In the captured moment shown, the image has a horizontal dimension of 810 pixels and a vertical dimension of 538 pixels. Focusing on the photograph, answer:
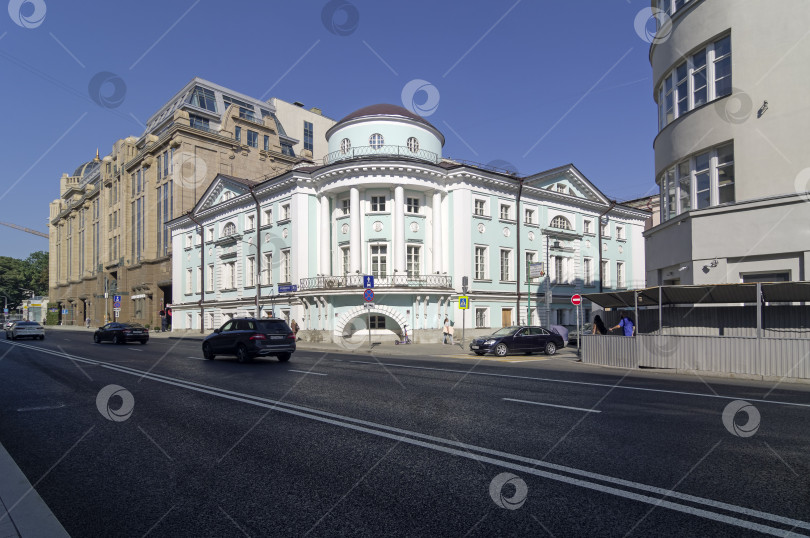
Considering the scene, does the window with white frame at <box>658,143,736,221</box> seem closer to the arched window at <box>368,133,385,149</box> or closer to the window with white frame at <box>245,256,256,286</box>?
the arched window at <box>368,133,385,149</box>

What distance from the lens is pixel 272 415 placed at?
26.9 ft

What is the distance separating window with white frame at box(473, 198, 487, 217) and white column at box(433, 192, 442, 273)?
94.0 inches

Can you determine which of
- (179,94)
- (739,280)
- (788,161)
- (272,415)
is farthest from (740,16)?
(179,94)

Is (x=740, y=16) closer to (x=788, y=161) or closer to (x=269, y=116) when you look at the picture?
(x=788, y=161)

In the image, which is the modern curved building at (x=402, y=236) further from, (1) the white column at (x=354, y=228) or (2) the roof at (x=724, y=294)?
(2) the roof at (x=724, y=294)

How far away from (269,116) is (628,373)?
6044 cm

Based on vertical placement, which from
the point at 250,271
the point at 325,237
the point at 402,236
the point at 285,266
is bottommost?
the point at 250,271

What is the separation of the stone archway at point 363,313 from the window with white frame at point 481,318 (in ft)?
18.8

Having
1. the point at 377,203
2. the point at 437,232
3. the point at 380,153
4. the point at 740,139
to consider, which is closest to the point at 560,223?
the point at 437,232

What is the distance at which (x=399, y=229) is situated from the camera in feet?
108

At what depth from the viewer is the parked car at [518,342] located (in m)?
22.8

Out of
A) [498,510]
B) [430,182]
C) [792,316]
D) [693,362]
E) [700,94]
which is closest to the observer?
[498,510]

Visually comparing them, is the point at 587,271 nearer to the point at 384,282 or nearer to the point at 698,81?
the point at 384,282

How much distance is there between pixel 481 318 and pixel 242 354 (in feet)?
66.4
